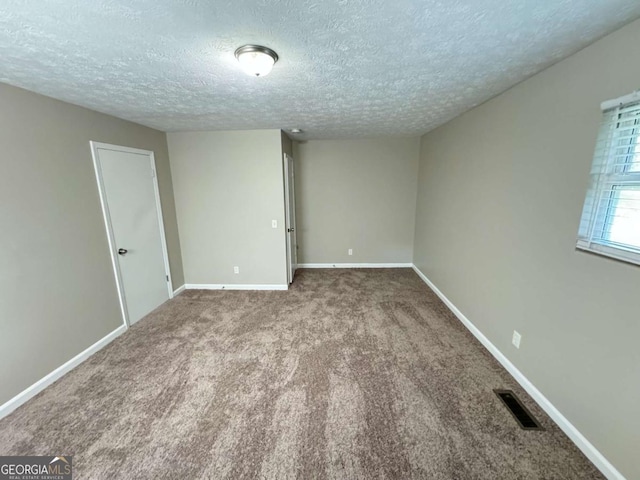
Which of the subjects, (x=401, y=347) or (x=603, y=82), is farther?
(x=401, y=347)

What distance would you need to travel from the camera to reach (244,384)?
208 cm

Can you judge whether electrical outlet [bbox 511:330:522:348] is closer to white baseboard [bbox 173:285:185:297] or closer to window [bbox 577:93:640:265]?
window [bbox 577:93:640:265]

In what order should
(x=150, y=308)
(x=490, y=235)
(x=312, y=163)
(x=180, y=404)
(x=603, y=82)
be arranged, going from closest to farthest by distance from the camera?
(x=603, y=82), (x=180, y=404), (x=490, y=235), (x=150, y=308), (x=312, y=163)

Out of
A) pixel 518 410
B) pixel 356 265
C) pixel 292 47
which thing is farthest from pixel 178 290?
pixel 518 410

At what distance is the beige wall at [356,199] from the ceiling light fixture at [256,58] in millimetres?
3108

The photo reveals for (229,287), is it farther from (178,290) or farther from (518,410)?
(518,410)

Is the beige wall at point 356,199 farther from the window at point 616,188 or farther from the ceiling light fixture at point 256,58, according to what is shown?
the window at point 616,188

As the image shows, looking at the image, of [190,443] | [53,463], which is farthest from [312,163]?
[53,463]

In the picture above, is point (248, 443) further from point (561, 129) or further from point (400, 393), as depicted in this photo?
point (561, 129)

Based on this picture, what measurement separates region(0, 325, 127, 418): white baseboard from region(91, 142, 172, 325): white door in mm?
328

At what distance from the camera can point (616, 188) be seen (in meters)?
1.38

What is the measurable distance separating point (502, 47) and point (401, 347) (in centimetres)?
247

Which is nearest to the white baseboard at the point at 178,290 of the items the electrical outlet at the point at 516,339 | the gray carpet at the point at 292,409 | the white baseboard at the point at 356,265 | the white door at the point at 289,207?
the gray carpet at the point at 292,409

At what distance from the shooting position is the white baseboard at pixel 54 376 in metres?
1.84
